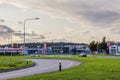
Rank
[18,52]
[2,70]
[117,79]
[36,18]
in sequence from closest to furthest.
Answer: [117,79] < [2,70] < [36,18] < [18,52]

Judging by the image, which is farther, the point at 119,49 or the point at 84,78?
the point at 119,49

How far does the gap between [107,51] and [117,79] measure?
17094cm

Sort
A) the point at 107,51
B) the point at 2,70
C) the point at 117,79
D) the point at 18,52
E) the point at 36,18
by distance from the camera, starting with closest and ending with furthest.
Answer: the point at 117,79
the point at 2,70
the point at 36,18
the point at 18,52
the point at 107,51

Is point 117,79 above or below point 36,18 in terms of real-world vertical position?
below

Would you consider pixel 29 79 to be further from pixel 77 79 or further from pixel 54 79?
pixel 77 79

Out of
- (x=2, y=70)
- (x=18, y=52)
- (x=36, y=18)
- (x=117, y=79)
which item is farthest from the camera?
(x=18, y=52)

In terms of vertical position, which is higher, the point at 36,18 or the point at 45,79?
the point at 36,18

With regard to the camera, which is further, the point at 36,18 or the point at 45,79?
the point at 36,18

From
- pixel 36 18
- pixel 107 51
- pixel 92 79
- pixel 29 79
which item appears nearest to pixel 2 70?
pixel 29 79

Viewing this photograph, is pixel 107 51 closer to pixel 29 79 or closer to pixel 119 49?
pixel 119 49

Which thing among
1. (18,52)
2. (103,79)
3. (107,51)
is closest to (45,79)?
(103,79)

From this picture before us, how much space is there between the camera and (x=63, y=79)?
24.9 m

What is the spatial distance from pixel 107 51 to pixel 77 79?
170990 mm

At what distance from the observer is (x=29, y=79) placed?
84.3 feet
